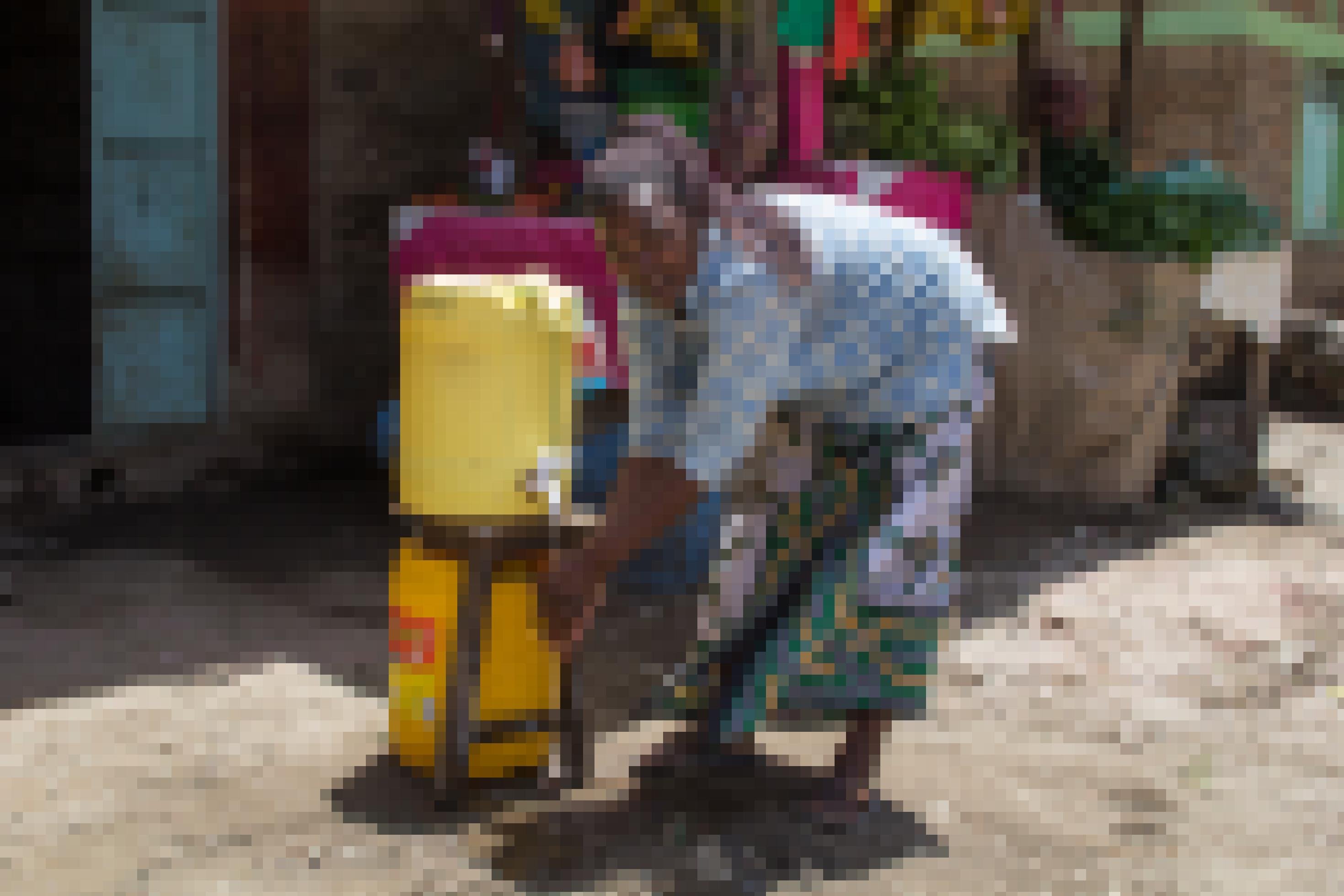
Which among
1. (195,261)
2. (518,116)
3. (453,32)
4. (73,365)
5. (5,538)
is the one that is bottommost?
(5,538)

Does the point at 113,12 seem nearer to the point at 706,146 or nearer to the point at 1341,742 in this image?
the point at 706,146

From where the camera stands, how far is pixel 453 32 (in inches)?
236

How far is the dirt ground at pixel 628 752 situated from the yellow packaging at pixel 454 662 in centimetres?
13

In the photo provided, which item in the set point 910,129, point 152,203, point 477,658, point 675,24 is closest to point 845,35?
point 910,129

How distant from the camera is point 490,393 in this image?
115 inches

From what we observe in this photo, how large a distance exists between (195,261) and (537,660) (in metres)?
3.03

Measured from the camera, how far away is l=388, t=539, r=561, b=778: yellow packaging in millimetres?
3055

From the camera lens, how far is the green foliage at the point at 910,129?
5820mm

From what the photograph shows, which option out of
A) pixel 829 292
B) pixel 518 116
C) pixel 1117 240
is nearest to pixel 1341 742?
pixel 829 292

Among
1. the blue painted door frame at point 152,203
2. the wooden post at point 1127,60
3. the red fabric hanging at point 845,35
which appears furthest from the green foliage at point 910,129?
the blue painted door frame at point 152,203

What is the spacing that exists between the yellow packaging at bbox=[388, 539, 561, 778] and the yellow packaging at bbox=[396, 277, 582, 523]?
0.18 metres

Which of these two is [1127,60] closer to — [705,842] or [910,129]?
[910,129]

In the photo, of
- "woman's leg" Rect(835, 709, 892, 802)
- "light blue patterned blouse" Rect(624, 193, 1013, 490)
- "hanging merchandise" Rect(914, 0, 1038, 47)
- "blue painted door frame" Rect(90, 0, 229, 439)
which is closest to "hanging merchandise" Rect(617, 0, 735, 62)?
"hanging merchandise" Rect(914, 0, 1038, 47)

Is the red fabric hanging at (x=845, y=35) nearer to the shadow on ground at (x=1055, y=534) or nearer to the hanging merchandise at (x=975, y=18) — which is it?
the hanging merchandise at (x=975, y=18)
